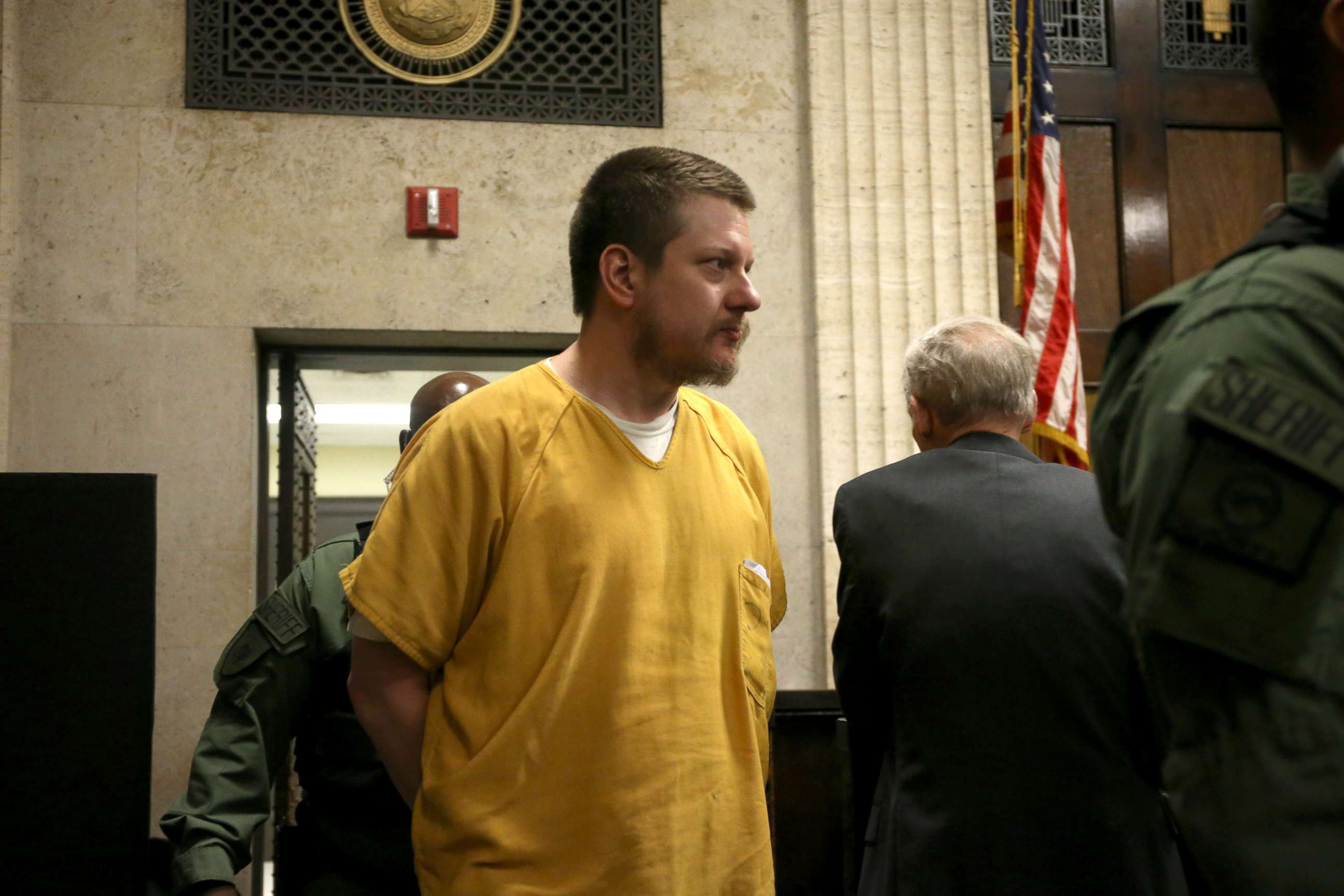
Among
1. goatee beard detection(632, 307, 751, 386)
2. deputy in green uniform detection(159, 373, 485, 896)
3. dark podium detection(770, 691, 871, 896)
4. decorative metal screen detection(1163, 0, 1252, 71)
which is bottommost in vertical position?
dark podium detection(770, 691, 871, 896)

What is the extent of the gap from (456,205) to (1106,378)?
12.4 feet

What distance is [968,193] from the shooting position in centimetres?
475

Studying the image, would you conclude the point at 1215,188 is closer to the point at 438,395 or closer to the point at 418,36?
the point at 418,36

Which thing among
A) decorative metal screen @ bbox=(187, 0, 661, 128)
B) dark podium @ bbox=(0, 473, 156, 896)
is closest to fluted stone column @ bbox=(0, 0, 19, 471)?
decorative metal screen @ bbox=(187, 0, 661, 128)

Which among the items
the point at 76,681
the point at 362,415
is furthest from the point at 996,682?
the point at 362,415

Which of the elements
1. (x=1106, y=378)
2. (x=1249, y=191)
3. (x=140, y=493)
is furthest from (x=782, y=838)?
(x=1249, y=191)

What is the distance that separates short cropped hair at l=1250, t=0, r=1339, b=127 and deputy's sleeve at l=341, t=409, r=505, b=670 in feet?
3.48

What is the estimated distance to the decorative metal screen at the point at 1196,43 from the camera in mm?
5152

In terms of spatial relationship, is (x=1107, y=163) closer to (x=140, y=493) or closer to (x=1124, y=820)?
(x=1124, y=820)

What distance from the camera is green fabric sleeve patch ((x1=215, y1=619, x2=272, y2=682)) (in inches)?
92.3

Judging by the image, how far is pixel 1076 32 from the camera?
514 cm

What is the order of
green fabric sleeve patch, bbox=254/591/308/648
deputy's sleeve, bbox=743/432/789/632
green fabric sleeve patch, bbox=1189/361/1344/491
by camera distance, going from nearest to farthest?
green fabric sleeve patch, bbox=1189/361/1344/491, deputy's sleeve, bbox=743/432/789/632, green fabric sleeve patch, bbox=254/591/308/648

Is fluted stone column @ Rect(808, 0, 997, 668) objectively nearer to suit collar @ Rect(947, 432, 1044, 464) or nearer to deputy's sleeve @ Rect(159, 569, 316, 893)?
suit collar @ Rect(947, 432, 1044, 464)

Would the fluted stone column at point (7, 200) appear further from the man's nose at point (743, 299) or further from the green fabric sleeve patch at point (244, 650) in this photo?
the man's nose at point (743, 299)
